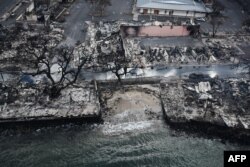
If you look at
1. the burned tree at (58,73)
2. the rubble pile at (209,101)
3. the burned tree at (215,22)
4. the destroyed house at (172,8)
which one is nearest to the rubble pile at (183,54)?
the burned tree at (215,22)

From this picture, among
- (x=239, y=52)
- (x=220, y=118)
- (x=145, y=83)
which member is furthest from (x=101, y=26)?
(x=220, y=118)

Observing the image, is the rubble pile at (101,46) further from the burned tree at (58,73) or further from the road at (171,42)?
the road at (171,42)

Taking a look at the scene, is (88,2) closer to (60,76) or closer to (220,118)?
(60,76)

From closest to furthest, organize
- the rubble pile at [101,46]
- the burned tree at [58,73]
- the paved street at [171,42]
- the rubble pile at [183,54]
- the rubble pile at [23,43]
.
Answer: the burned tree at [58,73] → the rubble pile at [23,43] → the rubble pile at [101,46] → the rubble pile at [183,54] → the paved street at [171,42]

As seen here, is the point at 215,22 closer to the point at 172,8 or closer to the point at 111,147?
the point at 172,8

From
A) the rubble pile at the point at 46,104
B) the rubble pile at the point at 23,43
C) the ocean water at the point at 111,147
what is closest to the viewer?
the ocean water at the point at 111,147

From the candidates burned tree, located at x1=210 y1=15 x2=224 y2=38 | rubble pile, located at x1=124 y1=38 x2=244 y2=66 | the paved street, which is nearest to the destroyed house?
burned tree, located at x1=210 y1=15 x2=224 y2=38
